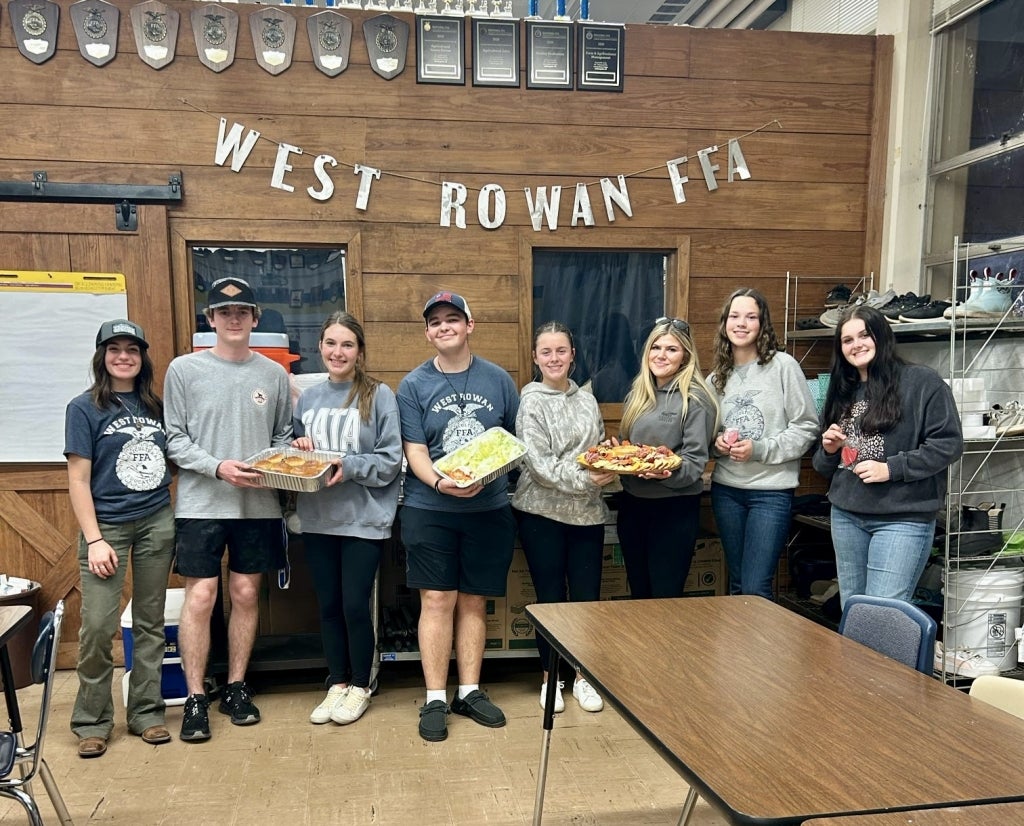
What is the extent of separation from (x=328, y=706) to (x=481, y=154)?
8.23ft

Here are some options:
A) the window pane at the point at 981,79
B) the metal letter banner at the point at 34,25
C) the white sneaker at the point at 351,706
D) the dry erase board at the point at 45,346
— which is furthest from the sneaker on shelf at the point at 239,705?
the window pane at the point at 981,79

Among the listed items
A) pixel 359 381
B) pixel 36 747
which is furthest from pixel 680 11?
pixel 36 747

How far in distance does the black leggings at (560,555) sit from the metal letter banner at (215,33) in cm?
240

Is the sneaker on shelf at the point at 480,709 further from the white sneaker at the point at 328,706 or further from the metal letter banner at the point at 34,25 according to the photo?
the metal letter banner at the point at 34,25

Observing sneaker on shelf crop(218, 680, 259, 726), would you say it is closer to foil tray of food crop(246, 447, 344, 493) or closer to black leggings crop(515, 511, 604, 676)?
foil tray of food crop(246, 447, 344, 493)

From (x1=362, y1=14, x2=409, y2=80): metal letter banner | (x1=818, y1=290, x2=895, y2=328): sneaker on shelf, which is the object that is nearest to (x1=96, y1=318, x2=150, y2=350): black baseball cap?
(x1=362, y1=14, x2=409, y2=80): metal letter banner

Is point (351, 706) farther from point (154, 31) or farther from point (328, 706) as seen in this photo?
point (154, 31)

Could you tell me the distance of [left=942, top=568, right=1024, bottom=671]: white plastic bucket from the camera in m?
2.90

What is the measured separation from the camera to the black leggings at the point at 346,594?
9.14ft

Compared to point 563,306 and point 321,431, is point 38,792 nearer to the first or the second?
point 321,431

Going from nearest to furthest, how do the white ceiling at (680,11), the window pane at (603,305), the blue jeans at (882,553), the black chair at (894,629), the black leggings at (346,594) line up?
the black chair at (894,629) < the blue jeans at (882,553) < the black leggings at (346,594) < the window pane at (603,305) < the white ceiling at (680,11)

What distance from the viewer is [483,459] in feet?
8.36

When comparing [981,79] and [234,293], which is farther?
[981,79]

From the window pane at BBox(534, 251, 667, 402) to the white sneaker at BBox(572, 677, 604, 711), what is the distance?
4.63 ft
